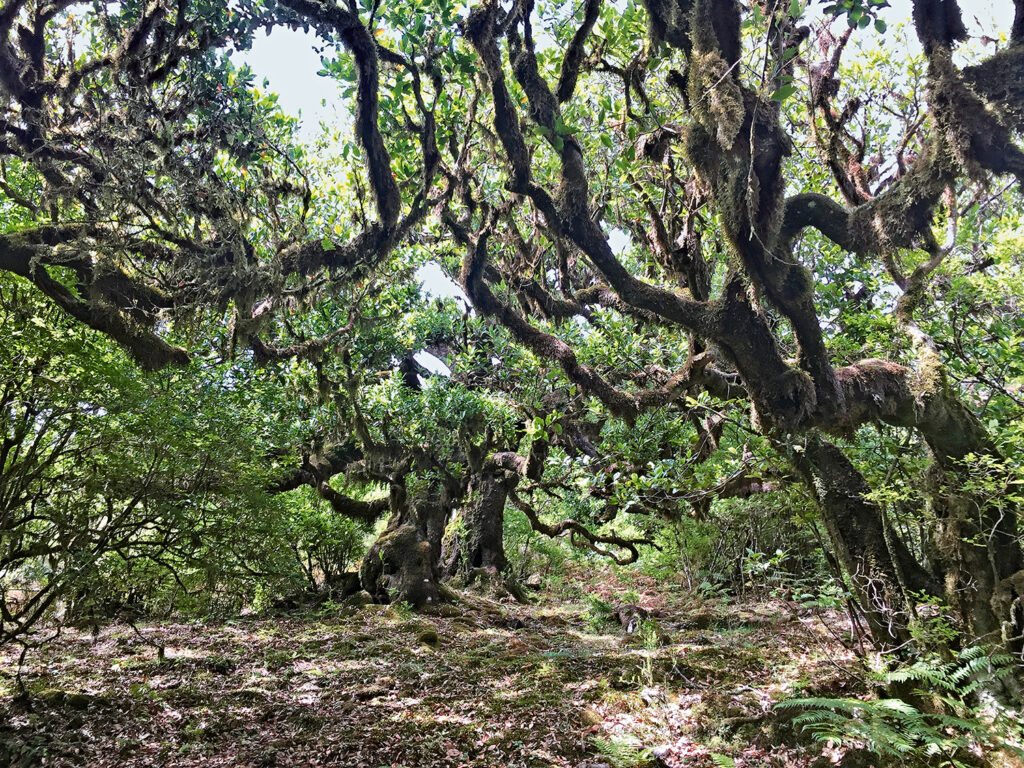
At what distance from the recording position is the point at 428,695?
5.94 metres

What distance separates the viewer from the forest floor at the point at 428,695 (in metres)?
4.46

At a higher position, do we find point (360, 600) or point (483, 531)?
point (483, 531)

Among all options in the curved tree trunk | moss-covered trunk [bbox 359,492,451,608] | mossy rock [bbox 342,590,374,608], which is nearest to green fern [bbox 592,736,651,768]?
the curved tree trunk

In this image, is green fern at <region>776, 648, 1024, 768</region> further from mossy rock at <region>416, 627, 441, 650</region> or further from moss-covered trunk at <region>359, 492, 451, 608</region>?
moss-covered trunk at <region>359, 492, 451, 608</region>

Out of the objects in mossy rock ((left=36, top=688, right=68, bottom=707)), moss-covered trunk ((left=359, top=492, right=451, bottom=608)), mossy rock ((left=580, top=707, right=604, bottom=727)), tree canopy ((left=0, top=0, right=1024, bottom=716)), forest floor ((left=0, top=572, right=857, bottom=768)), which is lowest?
mossy rock ((left=580, top=707, right=604, bottom=727))

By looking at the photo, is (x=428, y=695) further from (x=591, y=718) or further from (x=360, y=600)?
(x=360, y=600)

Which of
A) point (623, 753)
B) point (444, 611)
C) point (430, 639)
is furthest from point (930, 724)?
point (444, 611)

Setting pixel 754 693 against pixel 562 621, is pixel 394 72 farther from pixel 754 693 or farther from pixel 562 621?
pixel 562 621

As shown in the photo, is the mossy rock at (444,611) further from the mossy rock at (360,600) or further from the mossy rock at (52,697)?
the mossy rock at (52,697)

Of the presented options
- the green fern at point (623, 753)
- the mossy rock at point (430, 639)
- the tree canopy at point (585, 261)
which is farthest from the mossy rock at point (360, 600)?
the green fern at point (623, 753)

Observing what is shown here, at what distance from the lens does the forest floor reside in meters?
4.46

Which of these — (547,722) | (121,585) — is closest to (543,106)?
(547,722)

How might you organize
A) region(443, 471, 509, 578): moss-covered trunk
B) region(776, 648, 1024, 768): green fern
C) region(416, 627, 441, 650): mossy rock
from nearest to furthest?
region(776, 648, 1024, 768): green fern
region(416, 627, 441, 650): mossy rock
region(443, 471, 509, 578): moss-covered trunk

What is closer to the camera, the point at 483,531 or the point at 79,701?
the point at 79,701
